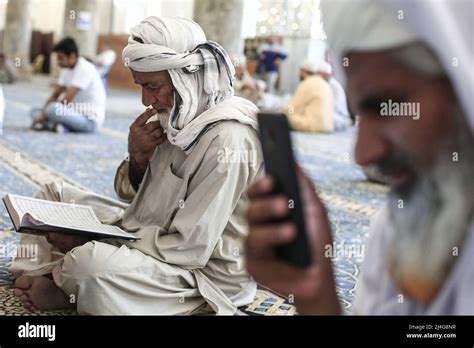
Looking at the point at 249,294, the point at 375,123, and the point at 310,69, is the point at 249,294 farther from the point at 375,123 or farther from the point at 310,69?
the point at 310,69

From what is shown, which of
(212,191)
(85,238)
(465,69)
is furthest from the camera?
(85,238)

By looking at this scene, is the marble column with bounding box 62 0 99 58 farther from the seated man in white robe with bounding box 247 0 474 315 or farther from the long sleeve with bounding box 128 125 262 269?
the seated man in white robe with bounding box 247 0 474 315

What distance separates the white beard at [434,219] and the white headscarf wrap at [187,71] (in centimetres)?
125

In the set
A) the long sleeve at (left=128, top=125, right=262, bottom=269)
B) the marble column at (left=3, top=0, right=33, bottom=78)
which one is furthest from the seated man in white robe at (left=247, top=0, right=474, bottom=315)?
the marble column at (left=3, top=0, right=33, bottom=78)

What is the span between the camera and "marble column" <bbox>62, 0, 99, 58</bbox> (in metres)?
12.3

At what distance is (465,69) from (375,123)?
0.55 ft

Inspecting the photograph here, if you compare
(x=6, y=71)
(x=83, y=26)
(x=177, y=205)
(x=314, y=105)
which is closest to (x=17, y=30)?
(x=6, y=71)

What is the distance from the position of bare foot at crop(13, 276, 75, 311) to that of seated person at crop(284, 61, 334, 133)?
4.92m

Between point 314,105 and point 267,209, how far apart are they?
21.7 ft

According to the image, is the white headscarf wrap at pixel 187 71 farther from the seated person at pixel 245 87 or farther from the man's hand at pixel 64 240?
the seated person at pixel 245 87

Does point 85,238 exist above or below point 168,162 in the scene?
below

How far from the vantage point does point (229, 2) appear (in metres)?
6.80

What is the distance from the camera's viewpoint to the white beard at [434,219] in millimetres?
913
